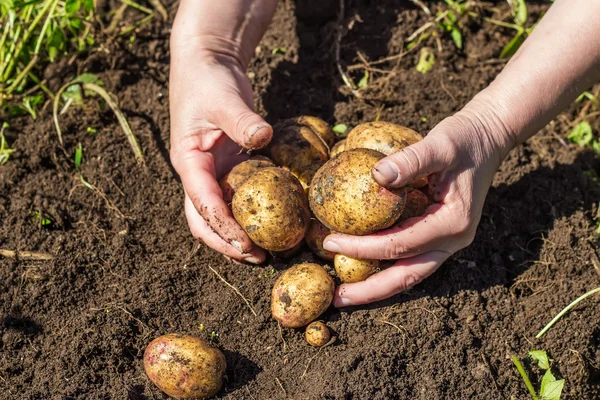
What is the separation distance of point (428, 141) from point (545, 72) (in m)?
0.76

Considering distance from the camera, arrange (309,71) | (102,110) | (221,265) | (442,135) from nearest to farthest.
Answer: (442,135) < (221,265) < (102,110) < (309,71)

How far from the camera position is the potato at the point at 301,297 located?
8.43 ft

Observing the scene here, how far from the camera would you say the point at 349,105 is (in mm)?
3635

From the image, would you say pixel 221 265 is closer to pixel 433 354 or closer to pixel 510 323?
pixel 433 354

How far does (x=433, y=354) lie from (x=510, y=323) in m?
0.47

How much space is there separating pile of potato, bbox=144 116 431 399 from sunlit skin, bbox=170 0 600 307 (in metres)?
0.09

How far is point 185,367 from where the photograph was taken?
240cm

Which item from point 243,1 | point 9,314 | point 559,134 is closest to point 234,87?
point 243,1

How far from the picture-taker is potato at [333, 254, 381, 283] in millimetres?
2662

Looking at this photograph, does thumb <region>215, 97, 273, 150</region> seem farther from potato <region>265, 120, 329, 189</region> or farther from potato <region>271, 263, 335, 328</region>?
potato <region>271, 263, 335, 328</region>

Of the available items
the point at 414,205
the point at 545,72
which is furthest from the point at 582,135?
the point at 414,205

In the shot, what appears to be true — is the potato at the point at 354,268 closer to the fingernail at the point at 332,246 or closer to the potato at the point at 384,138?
the fingernail at the point at 332,246

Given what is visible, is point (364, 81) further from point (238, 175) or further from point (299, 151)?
point (238, 175)

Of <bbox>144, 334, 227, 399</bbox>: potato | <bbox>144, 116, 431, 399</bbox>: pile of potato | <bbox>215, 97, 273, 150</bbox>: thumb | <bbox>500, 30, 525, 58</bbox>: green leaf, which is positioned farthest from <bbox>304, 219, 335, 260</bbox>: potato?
<bbox>500, 30, 525, 58</bbox>: green leaf
